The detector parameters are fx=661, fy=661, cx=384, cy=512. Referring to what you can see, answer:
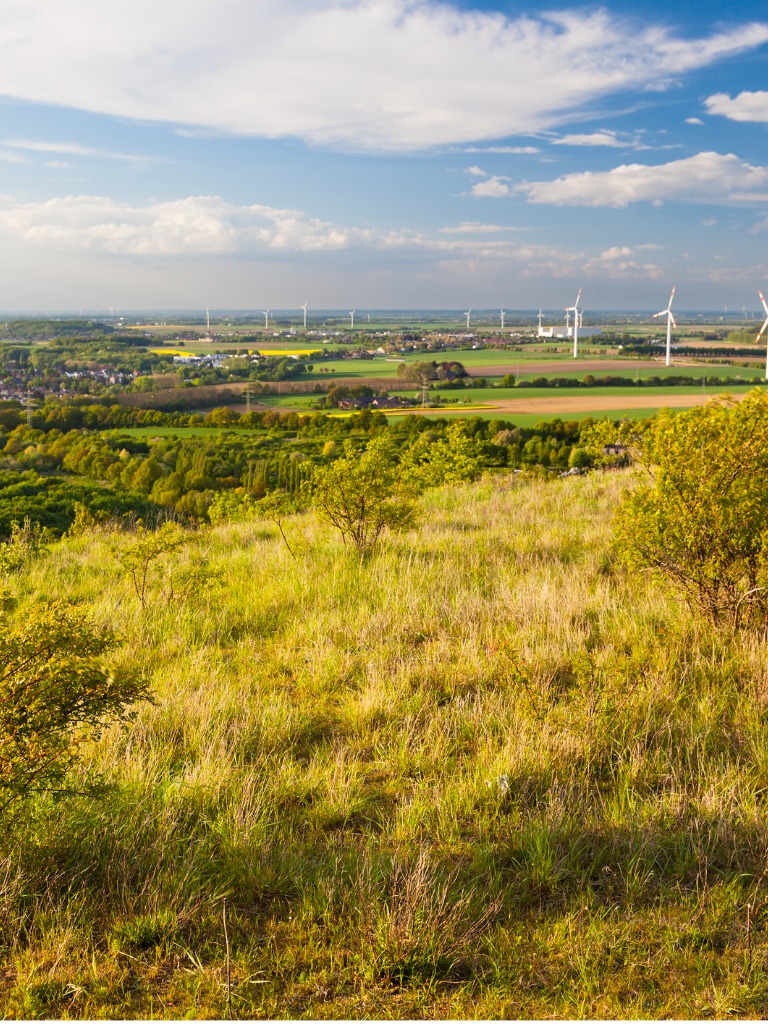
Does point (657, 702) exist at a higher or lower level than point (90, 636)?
lower

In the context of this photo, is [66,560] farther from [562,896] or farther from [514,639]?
[562,896]

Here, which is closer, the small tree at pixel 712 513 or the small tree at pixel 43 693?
the small tree at pixel 43 693

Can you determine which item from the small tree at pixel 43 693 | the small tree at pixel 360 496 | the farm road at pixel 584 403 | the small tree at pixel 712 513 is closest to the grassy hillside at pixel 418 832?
the small tree at pixel 43 693

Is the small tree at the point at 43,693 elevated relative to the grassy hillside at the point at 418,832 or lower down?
elevated

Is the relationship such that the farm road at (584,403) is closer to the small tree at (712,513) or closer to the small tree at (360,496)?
the small tree at (360,496)

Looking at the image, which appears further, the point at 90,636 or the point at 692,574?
the point at 692,574

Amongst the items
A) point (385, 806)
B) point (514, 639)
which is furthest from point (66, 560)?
point (385, 806)

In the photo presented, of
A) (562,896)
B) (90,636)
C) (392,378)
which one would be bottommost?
(562,896)
